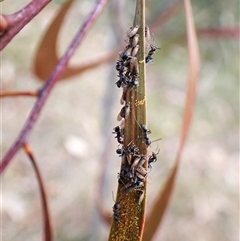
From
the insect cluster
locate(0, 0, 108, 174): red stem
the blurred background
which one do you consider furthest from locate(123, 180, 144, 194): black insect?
the blurred background

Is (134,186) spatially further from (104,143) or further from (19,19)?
(104,143)

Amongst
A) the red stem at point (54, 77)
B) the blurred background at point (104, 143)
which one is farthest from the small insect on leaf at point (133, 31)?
the blurred background at point (104, 143)

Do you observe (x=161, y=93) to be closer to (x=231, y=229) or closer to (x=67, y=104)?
(x=67, y=104)

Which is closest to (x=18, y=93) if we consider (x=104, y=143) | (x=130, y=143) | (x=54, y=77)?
(x=54, y=77)

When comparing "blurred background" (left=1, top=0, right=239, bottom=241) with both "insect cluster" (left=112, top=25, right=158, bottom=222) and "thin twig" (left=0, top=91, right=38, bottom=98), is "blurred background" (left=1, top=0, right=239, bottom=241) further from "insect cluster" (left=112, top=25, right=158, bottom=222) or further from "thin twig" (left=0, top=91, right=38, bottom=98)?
"insect cluster" (left=112, top=25, right=158, bottom=222)

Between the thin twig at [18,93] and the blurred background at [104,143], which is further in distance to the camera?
the blurred background at [104,143]

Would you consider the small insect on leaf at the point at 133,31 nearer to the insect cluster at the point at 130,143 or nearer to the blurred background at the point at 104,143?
the insect cluster at the point at 130,143

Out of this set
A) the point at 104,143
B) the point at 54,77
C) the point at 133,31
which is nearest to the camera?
the point at 133,31

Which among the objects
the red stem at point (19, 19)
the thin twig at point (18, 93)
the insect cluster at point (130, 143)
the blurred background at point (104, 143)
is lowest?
the insect cluster at point (130, 143)
